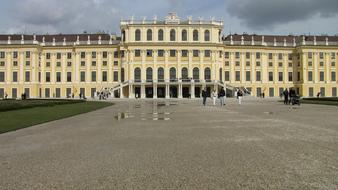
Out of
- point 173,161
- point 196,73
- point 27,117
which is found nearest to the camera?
point 173,161

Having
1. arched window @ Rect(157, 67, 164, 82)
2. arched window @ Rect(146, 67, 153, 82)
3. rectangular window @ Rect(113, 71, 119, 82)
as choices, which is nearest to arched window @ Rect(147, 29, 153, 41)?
arched window @ Rect(146, 67, 153, 82)

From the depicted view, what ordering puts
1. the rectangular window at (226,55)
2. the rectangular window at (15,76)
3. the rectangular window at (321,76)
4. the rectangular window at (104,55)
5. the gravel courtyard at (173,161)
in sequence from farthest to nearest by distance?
the rectangular window at (321,76) → the rectangular window at (226,55) → the rectangular window at (104,55) → the rectangular window at (15,76) → the gravel courtyard at (173,161)

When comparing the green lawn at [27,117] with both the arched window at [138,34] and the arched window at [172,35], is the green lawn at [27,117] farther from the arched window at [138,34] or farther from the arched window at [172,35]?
the arched window at [172,35]

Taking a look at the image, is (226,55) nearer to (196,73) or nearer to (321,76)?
(196,73)

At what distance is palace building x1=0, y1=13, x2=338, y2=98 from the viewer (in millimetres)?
86125

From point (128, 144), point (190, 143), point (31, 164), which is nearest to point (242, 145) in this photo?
point (190, 143)

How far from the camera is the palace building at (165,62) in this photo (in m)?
86.1

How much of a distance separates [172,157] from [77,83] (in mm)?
86319

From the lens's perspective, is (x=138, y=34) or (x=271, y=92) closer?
(x=138, y=34)

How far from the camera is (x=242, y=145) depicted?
10.2 m

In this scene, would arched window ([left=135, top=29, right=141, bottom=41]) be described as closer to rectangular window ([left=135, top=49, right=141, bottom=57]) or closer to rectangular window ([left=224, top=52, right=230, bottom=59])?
rectangular window ([left=135, top=49, right=141, bottom=57])

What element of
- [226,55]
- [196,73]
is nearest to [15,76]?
[196,73]

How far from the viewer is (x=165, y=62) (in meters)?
86.6

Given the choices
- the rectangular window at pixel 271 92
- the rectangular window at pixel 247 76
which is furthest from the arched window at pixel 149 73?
the rectangular window at pixel 271 92
